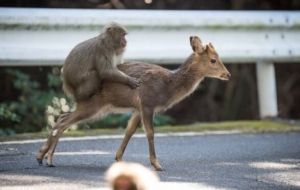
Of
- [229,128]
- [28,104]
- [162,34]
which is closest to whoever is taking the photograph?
[229,128]

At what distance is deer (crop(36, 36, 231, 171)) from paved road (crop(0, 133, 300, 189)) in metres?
0.21

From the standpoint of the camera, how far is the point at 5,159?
23.9ft

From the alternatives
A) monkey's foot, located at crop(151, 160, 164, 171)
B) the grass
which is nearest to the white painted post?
the grass

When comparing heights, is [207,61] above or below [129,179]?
below

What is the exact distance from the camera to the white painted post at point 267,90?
10.2m

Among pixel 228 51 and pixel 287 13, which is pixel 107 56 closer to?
pixel 228 51

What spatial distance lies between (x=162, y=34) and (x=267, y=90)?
149 cm

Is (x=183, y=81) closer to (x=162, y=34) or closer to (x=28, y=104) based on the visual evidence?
(x=162, y=34)

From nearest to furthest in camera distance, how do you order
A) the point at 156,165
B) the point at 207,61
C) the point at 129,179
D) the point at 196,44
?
the point at 129,179
the point at 156,165
the point at 196,44
the point at 207,61

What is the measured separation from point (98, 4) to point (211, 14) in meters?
3.35

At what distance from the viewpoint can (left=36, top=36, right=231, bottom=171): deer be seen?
7.52m

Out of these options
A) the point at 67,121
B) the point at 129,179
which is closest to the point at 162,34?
the point at 67,121

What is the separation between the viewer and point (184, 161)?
293 inches

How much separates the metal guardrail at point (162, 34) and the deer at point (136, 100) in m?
1.56
